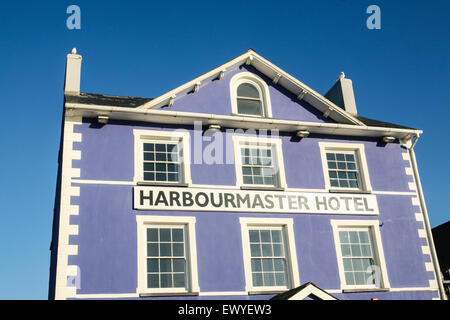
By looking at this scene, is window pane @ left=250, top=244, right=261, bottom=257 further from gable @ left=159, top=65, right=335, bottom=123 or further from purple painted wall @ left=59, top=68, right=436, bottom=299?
gable @ left=159, top=65, right=335, bottom=123

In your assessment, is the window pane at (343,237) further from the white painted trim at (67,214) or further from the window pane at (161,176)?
the white painted trim at (67,214)

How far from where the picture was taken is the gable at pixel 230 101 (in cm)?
1711

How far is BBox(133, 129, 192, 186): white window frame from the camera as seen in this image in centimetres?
1559

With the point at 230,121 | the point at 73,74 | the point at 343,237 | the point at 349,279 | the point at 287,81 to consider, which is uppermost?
the point at 73,74

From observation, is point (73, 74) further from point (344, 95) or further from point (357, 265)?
point (357, 265)

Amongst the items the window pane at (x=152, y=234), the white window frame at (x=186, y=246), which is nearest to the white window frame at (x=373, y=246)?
the white window frame at (x=186, y=246)

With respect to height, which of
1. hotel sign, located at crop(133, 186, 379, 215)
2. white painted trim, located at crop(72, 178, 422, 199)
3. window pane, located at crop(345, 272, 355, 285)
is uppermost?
white painted trim, located at crop(72, 178, 422, 199)

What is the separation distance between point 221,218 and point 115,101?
5.20 metres

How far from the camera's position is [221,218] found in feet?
51.5

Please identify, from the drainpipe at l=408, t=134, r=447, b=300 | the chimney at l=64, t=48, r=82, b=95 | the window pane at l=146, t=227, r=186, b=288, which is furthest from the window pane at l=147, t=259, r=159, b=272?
the drainpipe at l=408, t=134, r=447, b=300

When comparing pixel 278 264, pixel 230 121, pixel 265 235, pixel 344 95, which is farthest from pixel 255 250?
pixel 344 95

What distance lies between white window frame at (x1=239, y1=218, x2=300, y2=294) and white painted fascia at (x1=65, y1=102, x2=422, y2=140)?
124 inches

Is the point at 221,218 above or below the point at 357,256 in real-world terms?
above

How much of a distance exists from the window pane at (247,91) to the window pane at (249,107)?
0.23m
